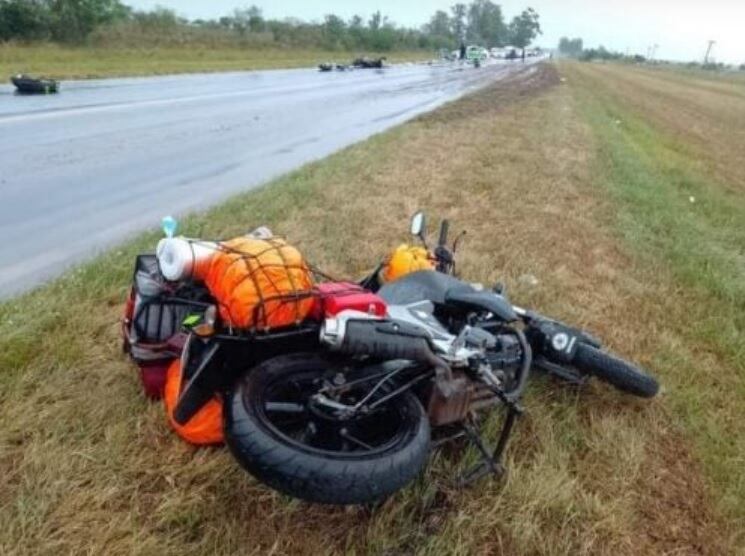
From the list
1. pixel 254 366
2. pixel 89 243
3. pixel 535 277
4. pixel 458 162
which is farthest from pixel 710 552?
pixel 458 162

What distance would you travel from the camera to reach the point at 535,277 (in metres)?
5.51

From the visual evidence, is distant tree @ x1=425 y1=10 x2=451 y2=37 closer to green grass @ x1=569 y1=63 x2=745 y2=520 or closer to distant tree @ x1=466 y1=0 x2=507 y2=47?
distant tree @ x1=466 y1=0 x2=507 y2=47

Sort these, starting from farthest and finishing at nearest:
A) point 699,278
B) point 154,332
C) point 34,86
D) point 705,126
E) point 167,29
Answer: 1. point 167,29
2. point 705,126
3. point 34,86
4. point 699,278
5. point 154,332

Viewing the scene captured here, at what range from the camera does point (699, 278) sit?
5777 millimetres

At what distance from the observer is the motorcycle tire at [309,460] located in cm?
216

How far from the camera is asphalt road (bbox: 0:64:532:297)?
590 centimetres

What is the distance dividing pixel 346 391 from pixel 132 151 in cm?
810

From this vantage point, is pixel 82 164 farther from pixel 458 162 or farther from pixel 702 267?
pixel 702 267

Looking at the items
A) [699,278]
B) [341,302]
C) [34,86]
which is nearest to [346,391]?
[341,302]

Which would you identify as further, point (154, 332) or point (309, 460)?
point (154, 332)

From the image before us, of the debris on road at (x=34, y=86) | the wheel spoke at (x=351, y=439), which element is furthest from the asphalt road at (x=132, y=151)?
the wheel spoke at (x=351, y=439)

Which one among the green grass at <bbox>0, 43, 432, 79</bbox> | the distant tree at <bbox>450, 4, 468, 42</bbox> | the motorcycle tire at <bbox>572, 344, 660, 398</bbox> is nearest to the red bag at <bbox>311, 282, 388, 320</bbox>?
the motorcycle tire at <bbox>572, 344, 660, 398</bbox>

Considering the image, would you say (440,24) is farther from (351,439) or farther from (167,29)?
(351,439)

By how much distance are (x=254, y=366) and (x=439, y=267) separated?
185 cm
